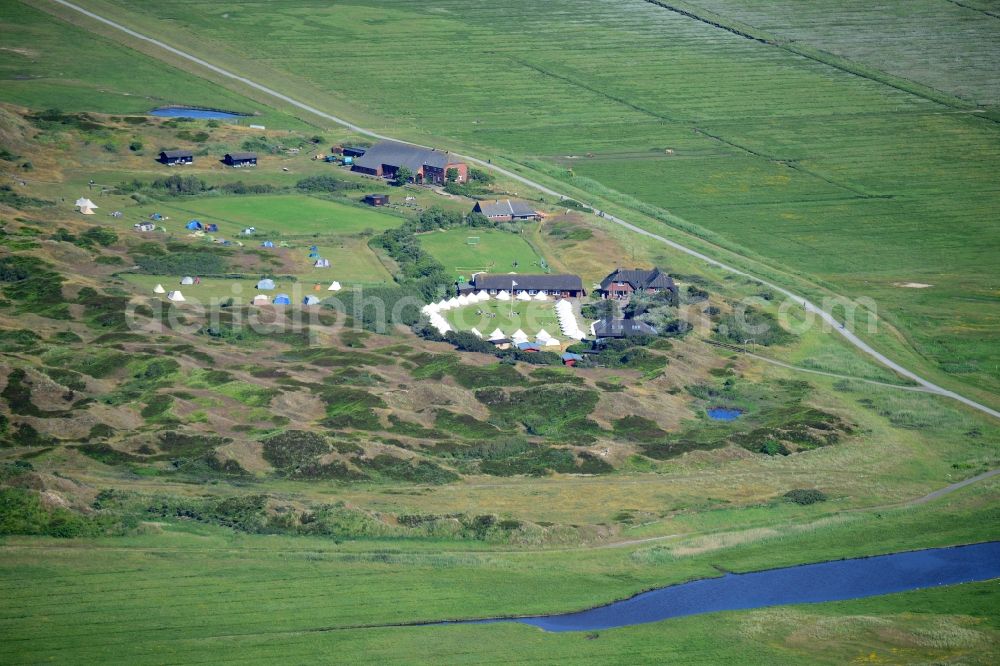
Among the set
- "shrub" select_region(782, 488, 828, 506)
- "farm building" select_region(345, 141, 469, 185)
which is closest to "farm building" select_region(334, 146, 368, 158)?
"farm building" select_region(345, 141, 469, 185)

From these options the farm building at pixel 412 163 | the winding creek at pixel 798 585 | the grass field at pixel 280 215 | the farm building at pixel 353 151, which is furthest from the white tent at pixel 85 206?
the winding creek at pixel 798 585

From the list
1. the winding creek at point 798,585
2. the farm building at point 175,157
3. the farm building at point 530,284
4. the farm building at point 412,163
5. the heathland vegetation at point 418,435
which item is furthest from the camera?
the farm building at point 175,157

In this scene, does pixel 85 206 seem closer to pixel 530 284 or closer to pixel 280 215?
pixel 280 215

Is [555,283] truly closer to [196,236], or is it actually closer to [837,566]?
[196,236]

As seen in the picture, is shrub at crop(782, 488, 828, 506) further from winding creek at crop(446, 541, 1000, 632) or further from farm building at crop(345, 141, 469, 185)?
farm building at crop(345, 141, 469, 185)

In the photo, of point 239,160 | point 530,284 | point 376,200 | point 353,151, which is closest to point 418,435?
point 530,284

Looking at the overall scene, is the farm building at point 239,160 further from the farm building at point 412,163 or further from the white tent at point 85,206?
the white tent at point 85,206
